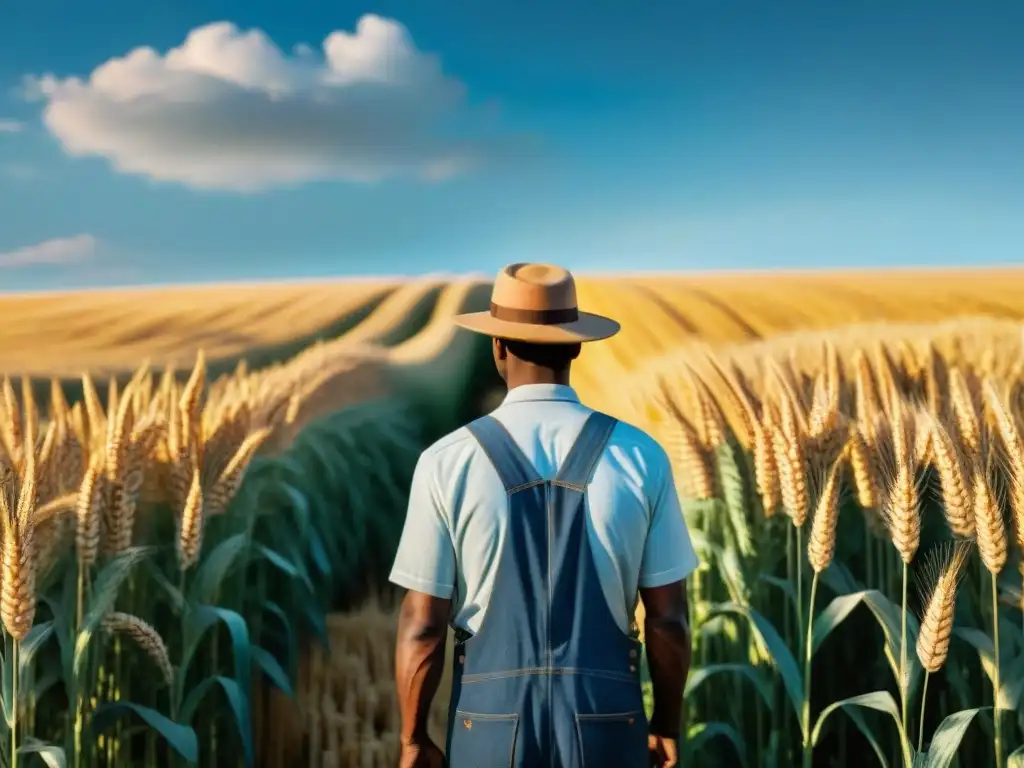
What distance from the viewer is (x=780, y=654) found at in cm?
331

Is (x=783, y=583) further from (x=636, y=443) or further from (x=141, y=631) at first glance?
(x=141, y=631)

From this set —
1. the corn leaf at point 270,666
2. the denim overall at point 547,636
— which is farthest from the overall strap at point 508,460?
the corn leaf at point 270,666

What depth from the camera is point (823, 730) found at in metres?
3.71

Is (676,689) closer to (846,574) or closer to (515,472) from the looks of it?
(515,472)

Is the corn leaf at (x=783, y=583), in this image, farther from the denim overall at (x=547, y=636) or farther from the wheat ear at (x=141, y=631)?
the wheat ear at (x=141, y=631)

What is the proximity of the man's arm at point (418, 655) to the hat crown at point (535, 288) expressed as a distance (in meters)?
0.68

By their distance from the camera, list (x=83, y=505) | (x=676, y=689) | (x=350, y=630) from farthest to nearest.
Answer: (x=350, y=630) → (x=83, y=505) → (x=676, y=689)

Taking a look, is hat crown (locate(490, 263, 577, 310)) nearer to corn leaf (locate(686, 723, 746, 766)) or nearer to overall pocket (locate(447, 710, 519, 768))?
overall pocket (locate(447, 710, 519, 768))

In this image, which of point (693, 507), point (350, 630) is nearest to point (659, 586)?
point (693, 507)

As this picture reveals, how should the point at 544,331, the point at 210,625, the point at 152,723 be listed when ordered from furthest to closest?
the point at 210,625 < the point at 152,723 < the point at 544,331

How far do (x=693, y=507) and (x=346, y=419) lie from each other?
2.37 meters

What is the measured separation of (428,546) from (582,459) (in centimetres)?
37

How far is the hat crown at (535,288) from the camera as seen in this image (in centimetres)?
229

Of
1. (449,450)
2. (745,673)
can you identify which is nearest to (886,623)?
(745,673)
